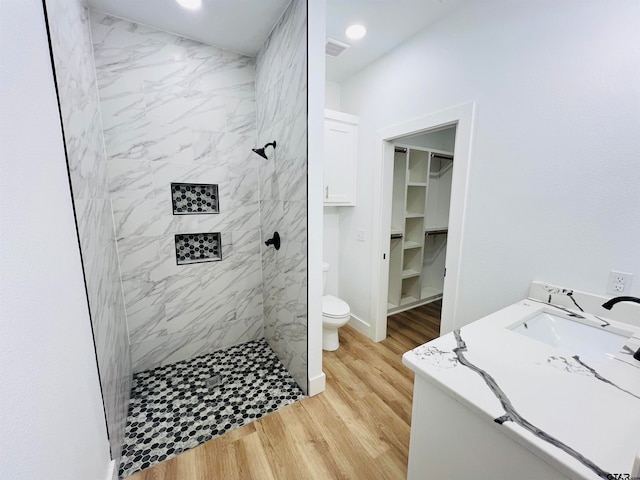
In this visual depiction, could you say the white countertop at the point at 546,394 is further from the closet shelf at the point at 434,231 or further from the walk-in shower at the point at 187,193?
the closet shelf at the point at 434,231

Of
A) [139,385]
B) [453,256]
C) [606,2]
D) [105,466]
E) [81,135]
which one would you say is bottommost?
[139,385]

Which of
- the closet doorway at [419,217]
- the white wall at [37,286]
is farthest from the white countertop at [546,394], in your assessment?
the closet doorway at [419,217]

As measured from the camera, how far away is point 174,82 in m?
1.97

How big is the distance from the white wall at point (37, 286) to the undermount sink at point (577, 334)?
65.4 inches

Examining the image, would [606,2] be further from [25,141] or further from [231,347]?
[231,347]

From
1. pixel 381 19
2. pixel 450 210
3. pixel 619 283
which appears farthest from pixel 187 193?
pixel 619 283

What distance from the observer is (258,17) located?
177 cm

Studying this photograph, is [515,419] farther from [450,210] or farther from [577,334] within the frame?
[450,210]

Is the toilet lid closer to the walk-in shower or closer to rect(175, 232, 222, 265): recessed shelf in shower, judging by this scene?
the walk-in shower

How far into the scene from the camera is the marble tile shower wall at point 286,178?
164cm

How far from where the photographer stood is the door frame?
1.73m

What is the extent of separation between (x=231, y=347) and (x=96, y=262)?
4.94 ft

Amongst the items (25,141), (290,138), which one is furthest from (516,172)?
(25,141)

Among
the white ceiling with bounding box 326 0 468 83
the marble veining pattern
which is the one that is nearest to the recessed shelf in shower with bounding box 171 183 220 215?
the white ceiling with bounding box 326 0 468 83
